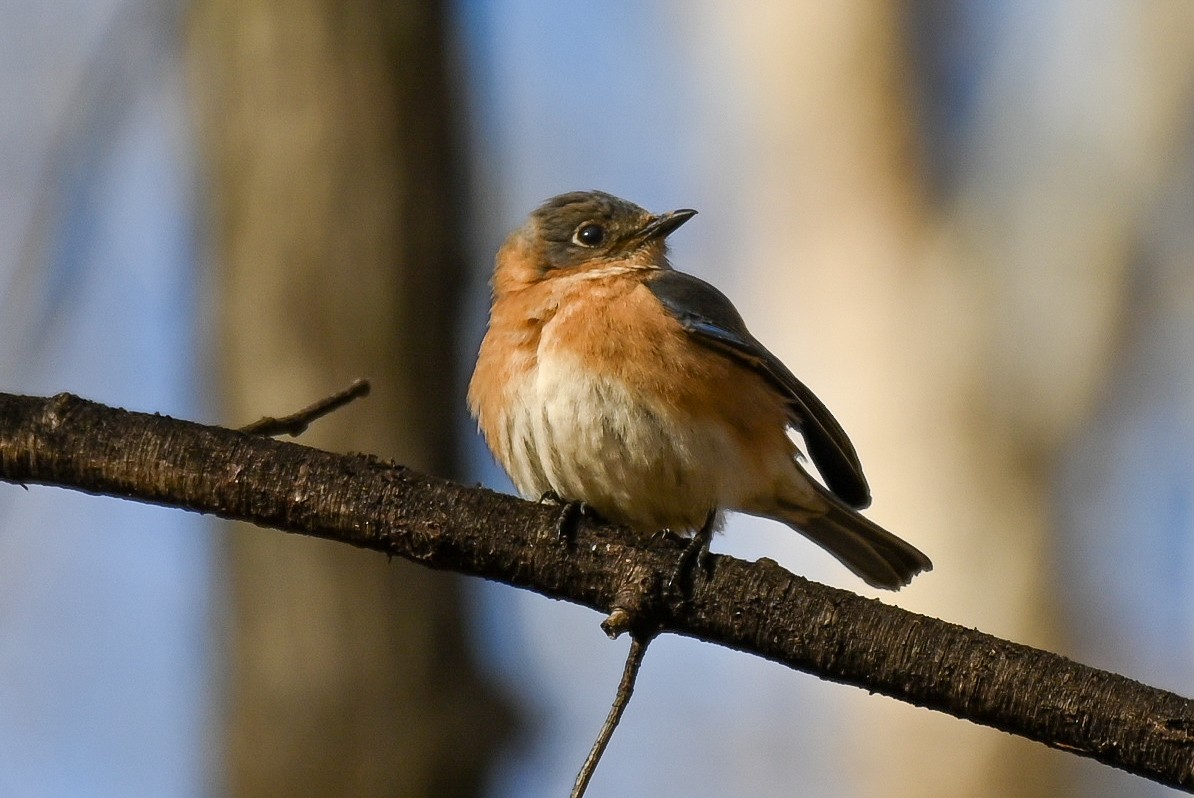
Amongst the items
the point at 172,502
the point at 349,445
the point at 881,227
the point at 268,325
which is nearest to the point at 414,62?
the point at 268,325

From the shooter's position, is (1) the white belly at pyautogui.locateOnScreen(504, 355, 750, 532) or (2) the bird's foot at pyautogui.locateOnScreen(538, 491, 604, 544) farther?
(1) the white belly at pyautogui.locateOnScreen(504, 355, 750, 532)

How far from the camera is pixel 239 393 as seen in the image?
6.26 meters

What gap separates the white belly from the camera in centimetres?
497

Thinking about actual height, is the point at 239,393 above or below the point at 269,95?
below

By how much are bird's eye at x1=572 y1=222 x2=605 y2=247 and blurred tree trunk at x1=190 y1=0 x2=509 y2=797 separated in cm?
59

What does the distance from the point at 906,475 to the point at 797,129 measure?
2919mm

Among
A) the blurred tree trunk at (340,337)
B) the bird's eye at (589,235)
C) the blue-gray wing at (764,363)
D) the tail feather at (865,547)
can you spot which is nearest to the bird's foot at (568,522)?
the blue-gray wing at (764,363)

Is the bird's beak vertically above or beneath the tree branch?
above

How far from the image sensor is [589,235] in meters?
6.21

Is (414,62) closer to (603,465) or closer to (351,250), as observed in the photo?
(351,250)

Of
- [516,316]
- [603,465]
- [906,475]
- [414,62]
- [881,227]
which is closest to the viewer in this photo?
[603,465]

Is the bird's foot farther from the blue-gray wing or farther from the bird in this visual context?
the blue-gray wing

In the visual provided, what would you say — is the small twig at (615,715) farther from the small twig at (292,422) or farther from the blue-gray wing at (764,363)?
the blue-gray wing at (764,363)


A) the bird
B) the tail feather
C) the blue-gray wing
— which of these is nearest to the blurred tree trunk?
the bird
